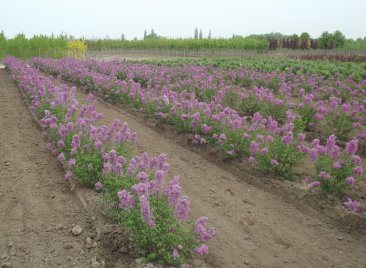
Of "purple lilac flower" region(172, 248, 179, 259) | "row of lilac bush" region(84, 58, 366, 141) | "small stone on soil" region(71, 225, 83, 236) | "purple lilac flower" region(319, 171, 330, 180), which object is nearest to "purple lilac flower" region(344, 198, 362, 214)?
"purple lilac flower" region(319, 171, 330, 180)

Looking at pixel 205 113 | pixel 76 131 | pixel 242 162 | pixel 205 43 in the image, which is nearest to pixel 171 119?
pixel 205 113

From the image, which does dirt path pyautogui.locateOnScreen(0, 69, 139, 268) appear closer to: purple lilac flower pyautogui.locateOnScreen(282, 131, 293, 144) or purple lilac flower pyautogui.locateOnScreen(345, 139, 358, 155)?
purple lilac flower pyautogui.locateOnScreen(282, 131, 293, 144)

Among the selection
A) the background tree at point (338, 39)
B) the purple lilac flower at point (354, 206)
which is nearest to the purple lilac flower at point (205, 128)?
the purple lilac flower at point (354, 206)

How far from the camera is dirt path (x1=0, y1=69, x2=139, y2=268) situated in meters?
3.90

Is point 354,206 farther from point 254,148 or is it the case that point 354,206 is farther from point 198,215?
point 198,215

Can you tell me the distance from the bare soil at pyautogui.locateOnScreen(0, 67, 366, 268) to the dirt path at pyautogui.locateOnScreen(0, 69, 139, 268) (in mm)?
10

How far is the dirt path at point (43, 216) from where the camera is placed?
3902 mm

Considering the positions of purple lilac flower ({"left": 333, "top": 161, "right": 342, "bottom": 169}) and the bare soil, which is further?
purple lilac flower ({"left": 333, "top": 161, "right": 342, "bottom": 169})

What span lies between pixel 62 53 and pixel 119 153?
105ft

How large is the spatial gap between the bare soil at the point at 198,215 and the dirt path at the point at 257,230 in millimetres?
11

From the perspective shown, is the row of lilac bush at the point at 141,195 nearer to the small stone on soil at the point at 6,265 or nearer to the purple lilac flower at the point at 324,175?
the small stone on soil at the point at 6,265

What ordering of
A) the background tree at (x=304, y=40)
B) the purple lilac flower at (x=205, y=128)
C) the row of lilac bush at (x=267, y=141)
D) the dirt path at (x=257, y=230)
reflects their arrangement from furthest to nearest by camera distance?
the background tree at (x=304, y=40) < the purple lilac flower at (x=205, y=128) < the row of lilac bush at (x=267, y=141) < the dirt path at (x=257, y=230)

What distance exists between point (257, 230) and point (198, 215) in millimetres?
742

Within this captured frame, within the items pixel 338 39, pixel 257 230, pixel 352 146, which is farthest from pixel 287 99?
pixel 338 39
